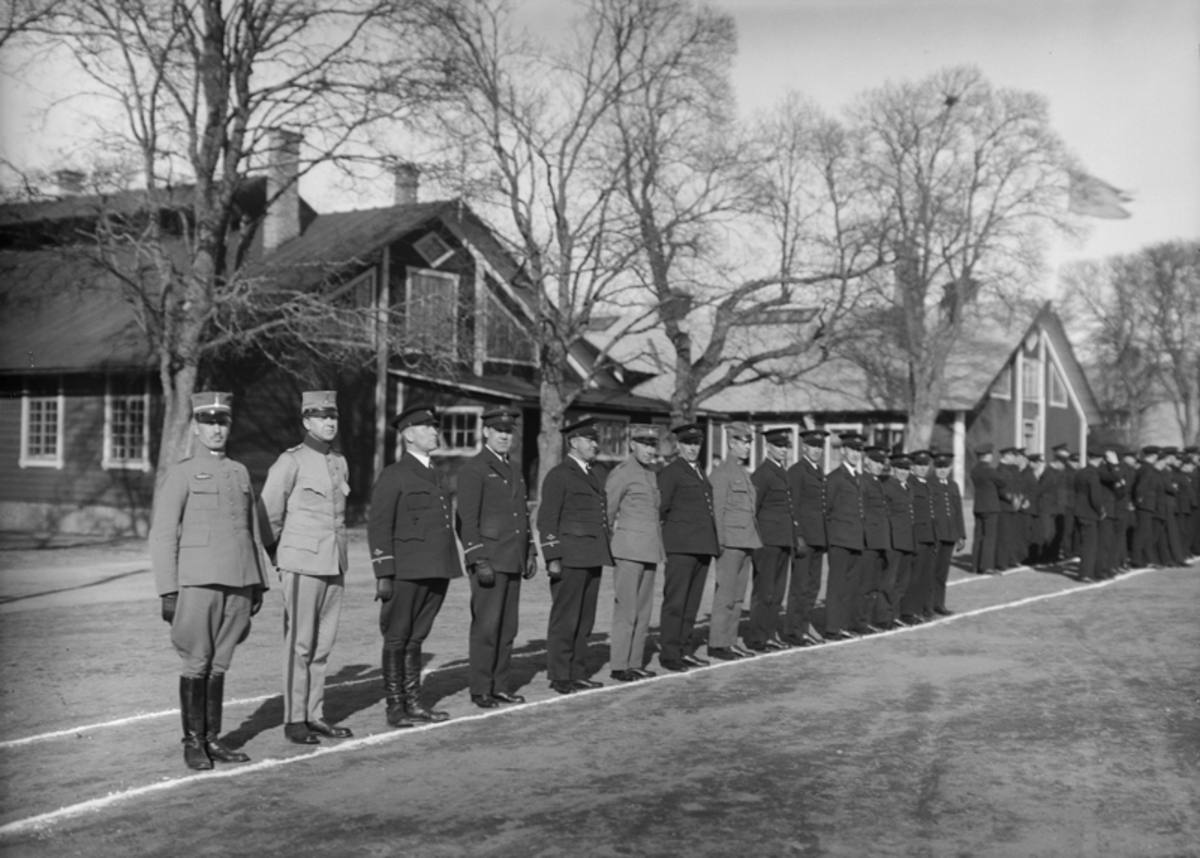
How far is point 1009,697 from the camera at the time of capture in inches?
358

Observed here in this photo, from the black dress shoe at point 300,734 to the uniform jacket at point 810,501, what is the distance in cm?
578

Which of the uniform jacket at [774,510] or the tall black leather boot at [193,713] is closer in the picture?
the tall black leather boot at [193,713]

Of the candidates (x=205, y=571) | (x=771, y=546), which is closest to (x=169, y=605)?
(x=205, y=571)

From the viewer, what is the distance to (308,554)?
24.9ft

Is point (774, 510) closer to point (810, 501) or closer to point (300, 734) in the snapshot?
point (810, 501)

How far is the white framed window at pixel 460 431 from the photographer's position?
28609mm

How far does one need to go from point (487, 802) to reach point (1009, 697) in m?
4.51

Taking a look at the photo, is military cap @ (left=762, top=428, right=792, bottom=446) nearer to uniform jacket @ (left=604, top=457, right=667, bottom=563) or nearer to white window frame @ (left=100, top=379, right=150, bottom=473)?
uniform jacket @ (left=604, top=457, right=667, bottom=563)

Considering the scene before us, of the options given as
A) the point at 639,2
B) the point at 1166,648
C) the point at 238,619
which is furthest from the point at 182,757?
the point at 639,2

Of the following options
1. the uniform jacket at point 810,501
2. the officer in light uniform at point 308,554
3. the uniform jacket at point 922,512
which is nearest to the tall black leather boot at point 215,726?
the officer in light uniform at point 308,554

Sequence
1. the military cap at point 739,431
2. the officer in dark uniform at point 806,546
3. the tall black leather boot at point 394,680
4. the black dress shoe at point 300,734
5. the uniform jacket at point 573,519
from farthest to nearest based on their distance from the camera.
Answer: the officer in dark uniform at point 806,546 < the military cap at point 739,431 < the uniform jacket at point 573,519 < the tall black leather boot at point 394,680 < the black dress shoe at point 300,734

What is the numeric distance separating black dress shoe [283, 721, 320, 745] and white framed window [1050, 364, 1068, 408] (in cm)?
4388

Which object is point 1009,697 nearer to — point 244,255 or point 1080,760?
point 1080,760

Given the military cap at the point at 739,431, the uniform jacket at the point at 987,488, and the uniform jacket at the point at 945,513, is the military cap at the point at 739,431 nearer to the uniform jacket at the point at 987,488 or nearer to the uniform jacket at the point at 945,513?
the uniform jacket at the point at 945,513
